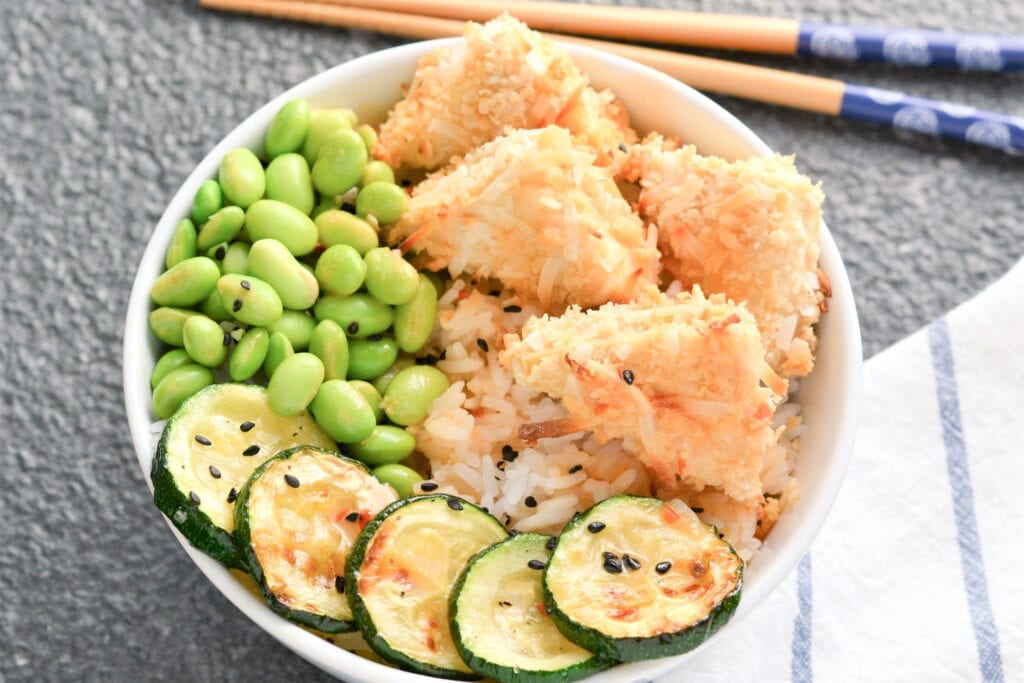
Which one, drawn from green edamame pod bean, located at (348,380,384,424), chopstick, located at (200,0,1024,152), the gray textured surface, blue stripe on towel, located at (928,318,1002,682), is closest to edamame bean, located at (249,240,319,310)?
green edamame pod bean, located at (348,380,384,424)

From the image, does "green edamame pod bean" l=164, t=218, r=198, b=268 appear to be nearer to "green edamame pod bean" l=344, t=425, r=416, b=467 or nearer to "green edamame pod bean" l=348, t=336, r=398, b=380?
"green edamame pod bean" l=348, t=336, r=398, b=380

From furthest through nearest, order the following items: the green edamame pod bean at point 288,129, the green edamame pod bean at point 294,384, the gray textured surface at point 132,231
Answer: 1. the gray textured surface at point 132,231
2. the green edamame pod bean at point 288,129
3. the green edamame pod bean at point 294,384

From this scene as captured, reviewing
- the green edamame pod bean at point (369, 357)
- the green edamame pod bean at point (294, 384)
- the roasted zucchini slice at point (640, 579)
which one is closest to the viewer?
the roasted zucchini slice at point (640, 579)

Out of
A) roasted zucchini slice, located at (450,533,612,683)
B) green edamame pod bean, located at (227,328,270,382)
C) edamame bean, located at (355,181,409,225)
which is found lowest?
roasted zucchini slice, located at (450,533,612,683)

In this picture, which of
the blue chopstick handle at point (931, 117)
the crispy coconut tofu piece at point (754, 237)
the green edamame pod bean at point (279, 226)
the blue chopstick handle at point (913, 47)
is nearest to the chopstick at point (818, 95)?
the blue chopstick handle at point (931, 117)

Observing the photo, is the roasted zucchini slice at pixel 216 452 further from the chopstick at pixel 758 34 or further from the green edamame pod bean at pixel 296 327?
the chopstick at pixel 758 34

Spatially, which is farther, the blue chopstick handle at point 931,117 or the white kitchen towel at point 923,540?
the blue chopstick handle at point 931,117

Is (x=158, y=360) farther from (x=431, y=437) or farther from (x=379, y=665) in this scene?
(x=379, y=665)

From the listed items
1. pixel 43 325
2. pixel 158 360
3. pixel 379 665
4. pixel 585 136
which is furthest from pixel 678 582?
pixel 43 325

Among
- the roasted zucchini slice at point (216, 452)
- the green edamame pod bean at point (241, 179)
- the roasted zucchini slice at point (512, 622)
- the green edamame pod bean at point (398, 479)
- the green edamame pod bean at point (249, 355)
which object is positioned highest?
the green edamame pod bean at point (241, 179)
